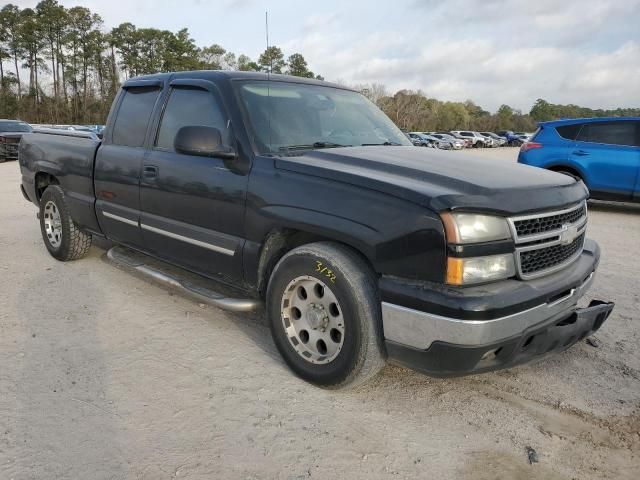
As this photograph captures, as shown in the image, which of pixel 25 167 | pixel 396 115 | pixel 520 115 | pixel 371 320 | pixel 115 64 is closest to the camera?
pixel 371 320

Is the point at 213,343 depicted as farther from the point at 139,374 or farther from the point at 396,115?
the point at 396,115

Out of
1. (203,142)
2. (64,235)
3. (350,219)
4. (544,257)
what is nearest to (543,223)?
(544,257)

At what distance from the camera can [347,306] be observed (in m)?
2.70

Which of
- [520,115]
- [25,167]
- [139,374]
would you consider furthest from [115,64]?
[520,115]

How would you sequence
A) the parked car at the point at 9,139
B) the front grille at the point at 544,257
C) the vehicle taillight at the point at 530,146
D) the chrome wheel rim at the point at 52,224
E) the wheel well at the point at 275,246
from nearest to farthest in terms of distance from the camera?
the front grille at the point at 544,257
the wheel well at the point at 275,246
the chrome wheel rim at the point at 52,224
the vehicle taillight at the point at 530,146
the parked car at the point at 9,139

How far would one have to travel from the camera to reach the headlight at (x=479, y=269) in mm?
2402

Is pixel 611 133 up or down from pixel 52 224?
up

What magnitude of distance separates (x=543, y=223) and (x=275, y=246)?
5.13ft

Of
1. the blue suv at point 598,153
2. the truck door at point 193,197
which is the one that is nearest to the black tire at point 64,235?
the truck door at point 193,197

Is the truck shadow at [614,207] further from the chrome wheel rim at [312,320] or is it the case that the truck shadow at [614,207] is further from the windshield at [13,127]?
the windshield at [13,127]

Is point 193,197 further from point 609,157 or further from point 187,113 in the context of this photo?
point 609,157

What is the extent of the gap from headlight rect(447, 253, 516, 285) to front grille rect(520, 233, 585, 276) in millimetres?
110

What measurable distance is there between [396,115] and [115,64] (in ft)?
119

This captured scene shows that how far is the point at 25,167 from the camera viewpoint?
5824mm
